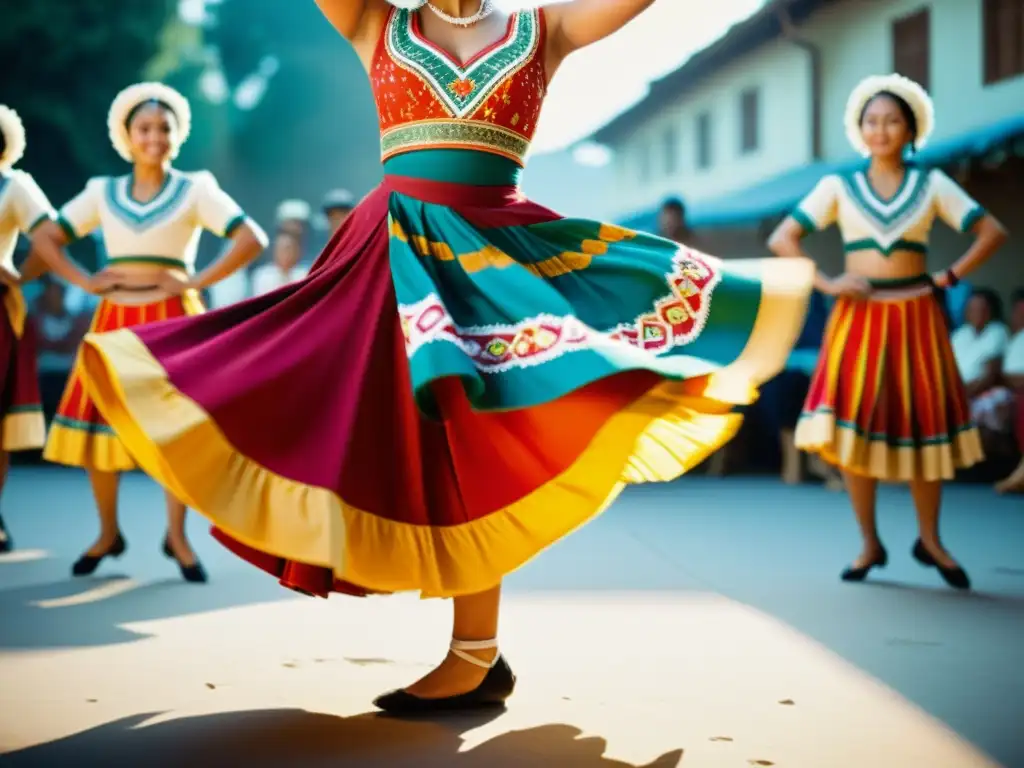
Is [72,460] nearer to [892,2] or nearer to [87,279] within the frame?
[87,279]

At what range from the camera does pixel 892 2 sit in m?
14.4

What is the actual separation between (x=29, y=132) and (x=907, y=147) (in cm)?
1796

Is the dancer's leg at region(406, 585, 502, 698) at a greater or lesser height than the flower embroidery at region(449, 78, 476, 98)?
lesser

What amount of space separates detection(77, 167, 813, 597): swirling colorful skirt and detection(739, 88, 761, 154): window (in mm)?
16810

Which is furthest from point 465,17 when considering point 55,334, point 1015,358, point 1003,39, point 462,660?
point 1003,39

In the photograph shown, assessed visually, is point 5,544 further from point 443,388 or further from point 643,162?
point 643,162

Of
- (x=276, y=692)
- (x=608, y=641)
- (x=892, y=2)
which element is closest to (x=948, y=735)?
(x=608, y=641)

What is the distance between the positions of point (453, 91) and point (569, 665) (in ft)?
4.75

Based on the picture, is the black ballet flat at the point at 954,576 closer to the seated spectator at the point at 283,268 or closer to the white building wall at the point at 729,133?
the seated spectator at the point at 283,268

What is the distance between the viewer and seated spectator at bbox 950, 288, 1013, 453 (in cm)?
858

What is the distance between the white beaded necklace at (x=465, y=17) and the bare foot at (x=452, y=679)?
54.2 inches

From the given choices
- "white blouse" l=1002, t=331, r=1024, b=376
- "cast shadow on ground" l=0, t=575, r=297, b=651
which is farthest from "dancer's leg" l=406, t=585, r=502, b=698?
"white blouse" l=1002, t=331, r=1024, b=376

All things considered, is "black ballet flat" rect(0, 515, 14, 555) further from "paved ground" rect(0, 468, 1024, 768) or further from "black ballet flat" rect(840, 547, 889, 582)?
"black ballet flat" rect(840, 547, 889, 582)

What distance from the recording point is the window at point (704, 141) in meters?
21.9
